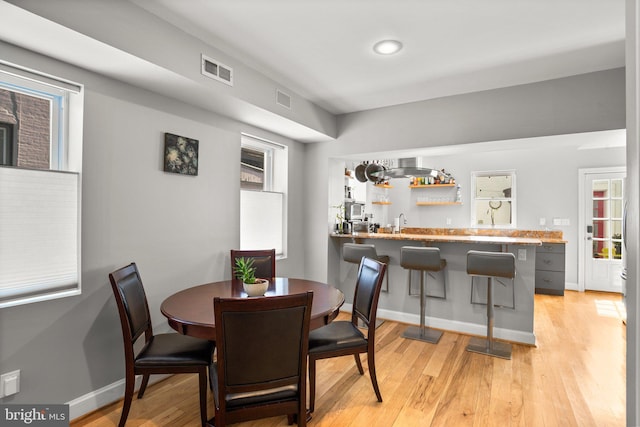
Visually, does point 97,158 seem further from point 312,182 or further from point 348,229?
point 348,229

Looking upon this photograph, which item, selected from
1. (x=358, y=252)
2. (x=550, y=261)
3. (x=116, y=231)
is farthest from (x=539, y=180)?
(x=116, y=231)

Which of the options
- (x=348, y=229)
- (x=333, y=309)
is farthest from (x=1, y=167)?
(x=348, y=229)

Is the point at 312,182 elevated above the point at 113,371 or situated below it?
above

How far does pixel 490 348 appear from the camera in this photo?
3.21 metres

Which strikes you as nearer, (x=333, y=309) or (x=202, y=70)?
(x=333, y=309)

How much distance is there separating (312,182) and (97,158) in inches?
97.7

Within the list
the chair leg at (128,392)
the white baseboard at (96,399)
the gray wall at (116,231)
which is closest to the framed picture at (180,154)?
the gray wall at (116,231)

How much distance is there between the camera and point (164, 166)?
2.64 m

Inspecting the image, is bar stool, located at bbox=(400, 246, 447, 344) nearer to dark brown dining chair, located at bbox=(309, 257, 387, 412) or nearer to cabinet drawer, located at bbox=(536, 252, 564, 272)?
dark brown dining chair, located at bbox=(309, 257, 387, 412)

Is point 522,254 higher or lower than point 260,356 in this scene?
higher

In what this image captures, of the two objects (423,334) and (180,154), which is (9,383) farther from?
(423,334)

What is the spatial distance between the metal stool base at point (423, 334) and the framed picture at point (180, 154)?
271 cm

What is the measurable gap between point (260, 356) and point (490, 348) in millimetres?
2589

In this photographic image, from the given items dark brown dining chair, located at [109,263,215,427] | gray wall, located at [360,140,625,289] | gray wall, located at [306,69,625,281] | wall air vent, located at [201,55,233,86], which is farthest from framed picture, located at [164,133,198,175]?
gray wall, located at [360,140,625,289]
